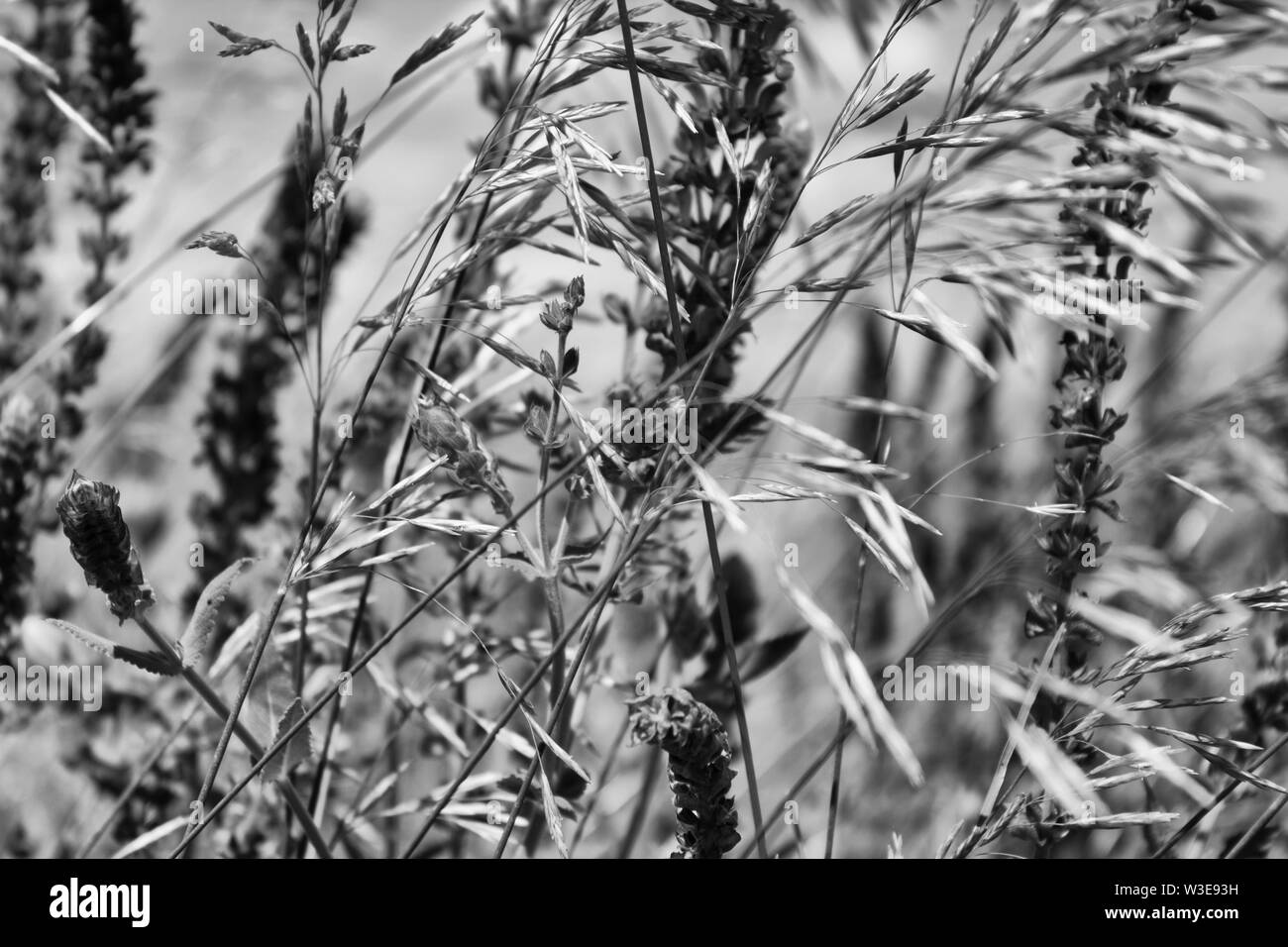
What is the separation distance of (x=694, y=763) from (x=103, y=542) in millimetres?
348

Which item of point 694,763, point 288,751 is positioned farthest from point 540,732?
point 288,751

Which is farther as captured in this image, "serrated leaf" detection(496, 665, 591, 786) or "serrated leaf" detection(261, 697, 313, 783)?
"serrated leaf" detection(261, 697, 313, 783)

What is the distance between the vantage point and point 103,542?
616 millimetres

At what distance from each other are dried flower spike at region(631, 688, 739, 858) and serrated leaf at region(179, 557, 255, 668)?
0.25 metres

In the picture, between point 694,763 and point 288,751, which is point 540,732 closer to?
point 694,763

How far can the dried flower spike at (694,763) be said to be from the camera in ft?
1.93

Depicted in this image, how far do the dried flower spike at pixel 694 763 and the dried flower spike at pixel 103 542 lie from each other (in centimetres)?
29

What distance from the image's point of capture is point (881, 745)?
1455mm

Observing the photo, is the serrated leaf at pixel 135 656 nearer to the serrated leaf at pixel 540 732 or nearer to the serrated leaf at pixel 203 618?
the serrated leaf at pixel 203 618

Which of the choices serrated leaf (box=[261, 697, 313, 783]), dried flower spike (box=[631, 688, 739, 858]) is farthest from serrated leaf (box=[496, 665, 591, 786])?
serrated leaf (box=[261, 697, 313, 783])

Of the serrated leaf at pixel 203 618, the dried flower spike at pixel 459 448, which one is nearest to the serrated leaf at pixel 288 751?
the serrated leaf at pixel 203 618

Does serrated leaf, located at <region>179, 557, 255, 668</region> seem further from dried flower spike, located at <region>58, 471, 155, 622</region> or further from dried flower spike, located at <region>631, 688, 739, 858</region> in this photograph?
dried flower spike, located at <region>631, 688, 739, 858</region>

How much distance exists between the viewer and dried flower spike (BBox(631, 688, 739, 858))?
0.59m
